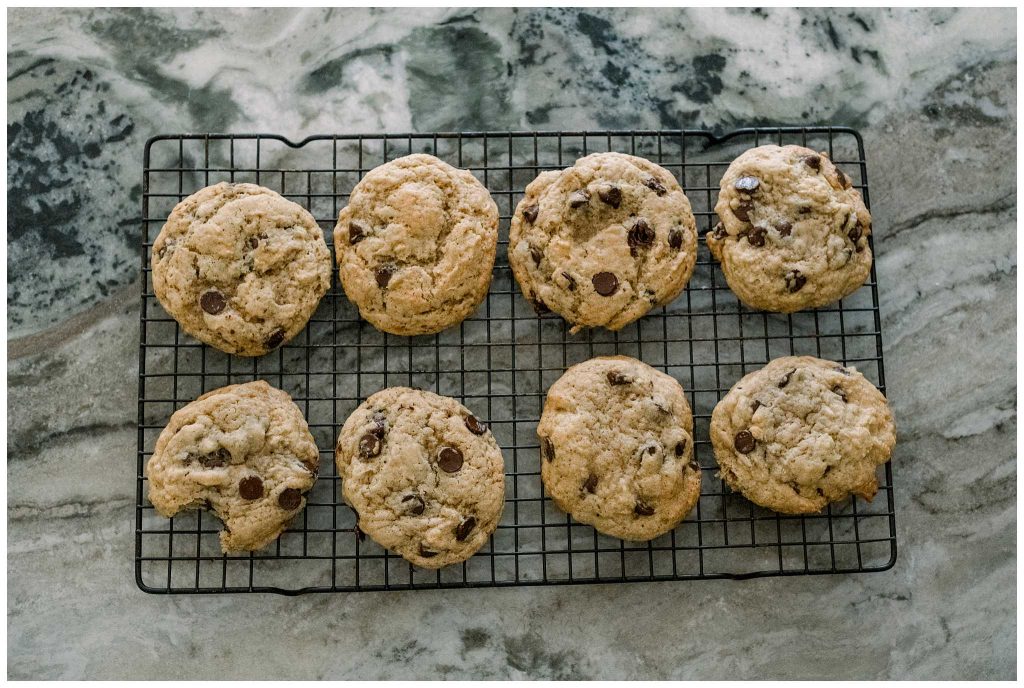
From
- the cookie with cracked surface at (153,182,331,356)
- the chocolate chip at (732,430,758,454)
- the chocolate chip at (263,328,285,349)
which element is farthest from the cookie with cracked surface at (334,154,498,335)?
the chocolate chip at (732,430,758,454)

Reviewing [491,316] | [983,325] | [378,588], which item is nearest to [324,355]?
[491,316]

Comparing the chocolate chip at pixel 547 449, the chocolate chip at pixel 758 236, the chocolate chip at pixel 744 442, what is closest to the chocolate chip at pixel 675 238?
the chocolate chip at pixel 758 236

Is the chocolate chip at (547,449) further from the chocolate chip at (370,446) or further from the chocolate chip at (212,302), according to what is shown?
the chocolate chip at (212,302)

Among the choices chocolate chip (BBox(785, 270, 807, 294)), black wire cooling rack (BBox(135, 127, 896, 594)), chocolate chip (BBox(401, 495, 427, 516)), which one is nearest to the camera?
chocolate chip (BBox(401, 495, 427, 516))

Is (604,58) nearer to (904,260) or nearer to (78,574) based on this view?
(904,260)

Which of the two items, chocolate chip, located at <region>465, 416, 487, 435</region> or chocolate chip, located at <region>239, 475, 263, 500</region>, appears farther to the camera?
chocolate chip, located at <region>465, 416, 487, 435</region>

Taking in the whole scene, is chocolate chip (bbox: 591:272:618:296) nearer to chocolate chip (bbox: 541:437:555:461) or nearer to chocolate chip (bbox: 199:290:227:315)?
chocolate chip (bbox: 541:437:555:461)
